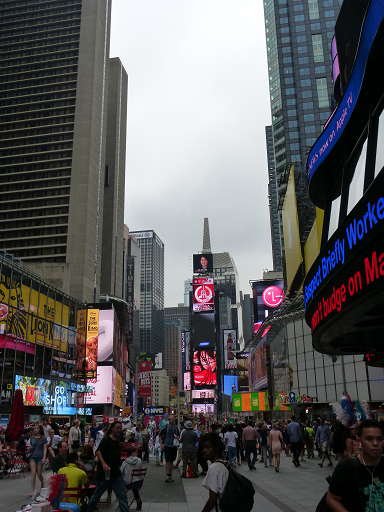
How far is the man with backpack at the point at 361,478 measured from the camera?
3748 mm

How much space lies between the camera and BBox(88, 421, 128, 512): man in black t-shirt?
8.20m

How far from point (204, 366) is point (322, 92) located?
7251 cm

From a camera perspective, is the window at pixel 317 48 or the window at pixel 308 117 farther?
the window at pixel 317 48

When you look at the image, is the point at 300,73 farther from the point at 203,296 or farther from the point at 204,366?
the point at 204,366

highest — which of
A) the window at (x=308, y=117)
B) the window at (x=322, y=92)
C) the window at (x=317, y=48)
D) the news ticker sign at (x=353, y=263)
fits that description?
the window at (x=317, y=48)

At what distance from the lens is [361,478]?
379 centimetres

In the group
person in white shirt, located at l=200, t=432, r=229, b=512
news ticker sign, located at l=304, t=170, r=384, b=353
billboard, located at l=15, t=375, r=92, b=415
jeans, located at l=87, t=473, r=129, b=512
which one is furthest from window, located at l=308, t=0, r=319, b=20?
person in white shirt, located at l=200, t=432, r=229, b=512

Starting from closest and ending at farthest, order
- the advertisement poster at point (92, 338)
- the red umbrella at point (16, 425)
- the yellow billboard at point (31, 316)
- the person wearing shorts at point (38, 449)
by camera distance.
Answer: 1. the person wearing shorts at point (38, 449)
2. the red umbrella at point (16, 425)
3. the yellow billboard at point (31, 316)
4. the advertisement poster at point (92, 338)

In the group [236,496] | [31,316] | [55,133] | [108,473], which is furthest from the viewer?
[55,133]

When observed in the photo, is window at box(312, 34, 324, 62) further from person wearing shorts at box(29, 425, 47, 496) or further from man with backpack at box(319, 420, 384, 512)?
man with backpack at box(319, 420, 384, 512)

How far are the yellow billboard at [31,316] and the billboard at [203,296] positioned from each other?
7720 cm

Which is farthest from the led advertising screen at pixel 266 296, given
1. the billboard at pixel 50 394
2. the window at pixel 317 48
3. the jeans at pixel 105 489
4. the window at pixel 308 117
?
the jeans at pixel 105 489

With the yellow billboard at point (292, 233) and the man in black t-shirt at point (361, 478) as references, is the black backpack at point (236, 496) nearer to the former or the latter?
the man in black t-shirt at point (361, 478)

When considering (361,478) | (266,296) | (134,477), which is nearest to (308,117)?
(266,296)
